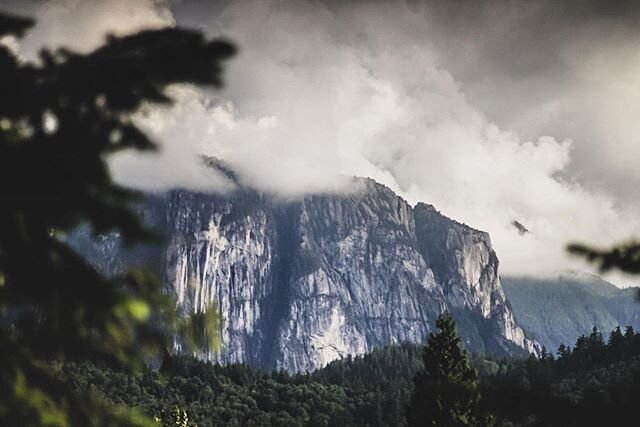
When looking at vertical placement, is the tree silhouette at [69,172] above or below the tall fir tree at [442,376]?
below

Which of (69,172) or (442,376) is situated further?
(442,376)

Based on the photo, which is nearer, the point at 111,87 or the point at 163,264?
the point at 111,87

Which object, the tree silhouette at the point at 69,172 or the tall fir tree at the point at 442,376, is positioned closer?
the tree silhouette at the point at 69,172

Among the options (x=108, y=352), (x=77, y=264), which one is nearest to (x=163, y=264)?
(x=108, y=352)

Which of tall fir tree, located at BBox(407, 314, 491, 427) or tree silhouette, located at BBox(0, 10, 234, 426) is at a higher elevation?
tall fir tree, located at BBox(407, 314, 491, 427)

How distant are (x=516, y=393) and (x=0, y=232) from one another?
5.31 meters

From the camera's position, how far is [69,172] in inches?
176

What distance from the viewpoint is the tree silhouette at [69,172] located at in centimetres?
443

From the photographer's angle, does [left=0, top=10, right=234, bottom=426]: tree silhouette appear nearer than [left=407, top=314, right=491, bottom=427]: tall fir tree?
Yes

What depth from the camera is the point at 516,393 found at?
7168 mm

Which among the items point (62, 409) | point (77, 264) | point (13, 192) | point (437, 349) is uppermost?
point (437, 349)

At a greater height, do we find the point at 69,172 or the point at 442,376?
the point at 442,376

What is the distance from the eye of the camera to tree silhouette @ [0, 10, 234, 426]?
4430 millimetres

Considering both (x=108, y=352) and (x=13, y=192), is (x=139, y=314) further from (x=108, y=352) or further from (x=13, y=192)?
(x=108, y=352)
